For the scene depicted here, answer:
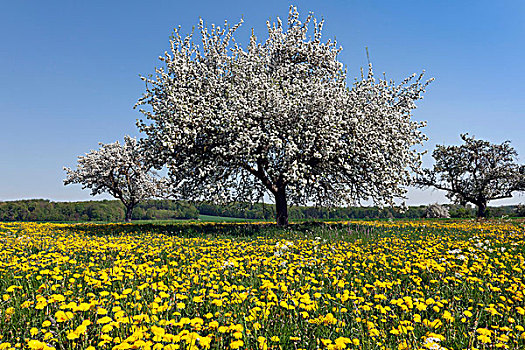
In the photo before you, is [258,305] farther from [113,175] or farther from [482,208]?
[482,208]

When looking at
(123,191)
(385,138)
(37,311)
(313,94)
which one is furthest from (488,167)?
(37,311)

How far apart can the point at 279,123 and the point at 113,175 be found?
27051 mm

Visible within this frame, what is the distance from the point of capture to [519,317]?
14.0 ft

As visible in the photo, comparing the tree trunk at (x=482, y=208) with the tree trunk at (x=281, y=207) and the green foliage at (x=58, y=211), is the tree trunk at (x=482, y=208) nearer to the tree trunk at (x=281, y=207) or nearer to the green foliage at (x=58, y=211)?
the tree trunk at (x=281, y=207)

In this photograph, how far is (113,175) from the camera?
119ft

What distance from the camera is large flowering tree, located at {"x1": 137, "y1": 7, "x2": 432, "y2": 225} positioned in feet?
48.1

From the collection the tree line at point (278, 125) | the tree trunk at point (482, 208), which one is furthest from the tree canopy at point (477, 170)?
the tree line at point (278, 125)

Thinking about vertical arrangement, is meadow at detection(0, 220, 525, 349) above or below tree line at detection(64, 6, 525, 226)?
below

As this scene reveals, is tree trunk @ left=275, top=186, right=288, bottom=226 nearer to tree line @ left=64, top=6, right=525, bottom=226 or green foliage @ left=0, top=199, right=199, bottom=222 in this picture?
tree line @ left=64, top=6, right=525, bottom=226

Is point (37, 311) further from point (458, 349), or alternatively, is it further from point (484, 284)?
point (484, 284)

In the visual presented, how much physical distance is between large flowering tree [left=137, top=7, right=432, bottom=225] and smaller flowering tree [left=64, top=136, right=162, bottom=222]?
65.8ft

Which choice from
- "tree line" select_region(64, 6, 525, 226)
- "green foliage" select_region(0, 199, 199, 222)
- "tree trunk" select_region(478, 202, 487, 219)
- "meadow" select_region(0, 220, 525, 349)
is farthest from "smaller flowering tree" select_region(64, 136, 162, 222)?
"tree trunk" select_region(478, 202, 487, 219)

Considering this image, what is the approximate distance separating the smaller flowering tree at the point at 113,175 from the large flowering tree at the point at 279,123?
20049 millimetres

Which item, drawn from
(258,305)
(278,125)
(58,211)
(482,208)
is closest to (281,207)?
(278,125)
